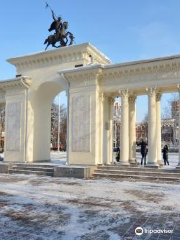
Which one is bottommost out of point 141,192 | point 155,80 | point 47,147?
point 141,192

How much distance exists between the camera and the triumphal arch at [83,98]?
49.6 feet

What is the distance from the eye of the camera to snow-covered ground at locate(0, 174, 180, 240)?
5.88 meters

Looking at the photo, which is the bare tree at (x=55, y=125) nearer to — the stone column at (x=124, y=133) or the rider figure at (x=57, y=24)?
the rider figure at (x=57, y=24)

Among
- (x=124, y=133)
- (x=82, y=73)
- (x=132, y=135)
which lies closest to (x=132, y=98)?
(x=132, y=135)

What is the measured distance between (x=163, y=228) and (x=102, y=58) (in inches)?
578

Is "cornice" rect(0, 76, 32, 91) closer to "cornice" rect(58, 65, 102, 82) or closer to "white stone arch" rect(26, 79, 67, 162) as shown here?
"white stone arch" rect(26, 79, 67, 162)

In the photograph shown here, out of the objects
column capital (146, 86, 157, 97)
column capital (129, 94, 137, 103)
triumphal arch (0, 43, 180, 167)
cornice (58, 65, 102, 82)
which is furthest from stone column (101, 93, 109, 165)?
column capital (146, 86, 157, 97)

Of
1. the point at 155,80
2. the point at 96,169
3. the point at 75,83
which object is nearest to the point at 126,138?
the point at 96,169

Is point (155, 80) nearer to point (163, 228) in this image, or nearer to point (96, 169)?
point (96, 169)

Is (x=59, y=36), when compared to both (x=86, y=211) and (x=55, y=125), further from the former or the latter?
(x=55, y=125)

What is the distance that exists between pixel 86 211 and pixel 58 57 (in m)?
12.4

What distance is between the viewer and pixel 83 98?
16.6 metres

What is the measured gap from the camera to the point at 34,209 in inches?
308

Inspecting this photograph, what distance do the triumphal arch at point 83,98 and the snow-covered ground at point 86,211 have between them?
4736 millimetres
